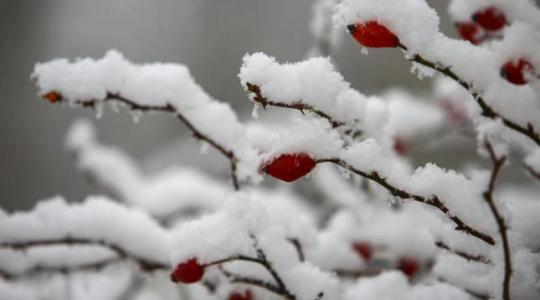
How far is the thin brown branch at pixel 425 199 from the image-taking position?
85 cm

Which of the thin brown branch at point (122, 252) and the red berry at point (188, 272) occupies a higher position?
the thin brown branch at point (122, 252)

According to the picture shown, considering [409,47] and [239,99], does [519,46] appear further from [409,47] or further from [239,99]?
[239,99]

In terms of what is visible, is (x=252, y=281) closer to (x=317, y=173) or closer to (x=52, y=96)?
(x=317, y=173)

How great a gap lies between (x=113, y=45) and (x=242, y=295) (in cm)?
1000

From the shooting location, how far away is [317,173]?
1.20 m

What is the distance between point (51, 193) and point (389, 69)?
494 cm

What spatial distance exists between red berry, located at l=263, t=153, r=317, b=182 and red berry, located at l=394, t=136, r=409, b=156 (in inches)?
42.9

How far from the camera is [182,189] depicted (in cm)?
240

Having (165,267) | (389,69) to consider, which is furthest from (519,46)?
(389,69)

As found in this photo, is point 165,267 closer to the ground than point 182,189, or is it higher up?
closer to the ground

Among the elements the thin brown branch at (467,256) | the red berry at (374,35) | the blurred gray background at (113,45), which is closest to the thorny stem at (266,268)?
the thin brown branch at (467,256)

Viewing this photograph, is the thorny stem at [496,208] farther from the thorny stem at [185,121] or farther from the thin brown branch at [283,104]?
the thorny stem at [185,121]

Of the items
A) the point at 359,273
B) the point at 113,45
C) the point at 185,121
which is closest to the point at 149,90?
the point at 185,121

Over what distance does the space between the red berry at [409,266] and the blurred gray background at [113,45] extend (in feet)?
20.2
